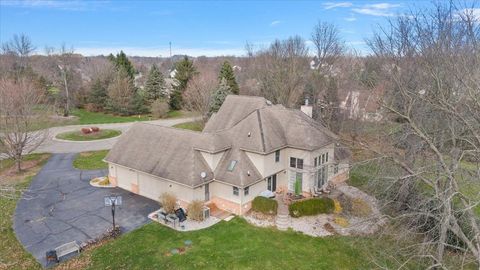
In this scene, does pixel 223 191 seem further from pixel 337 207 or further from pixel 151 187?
pixel 337 207

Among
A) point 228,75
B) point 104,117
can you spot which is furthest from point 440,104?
point 104,117

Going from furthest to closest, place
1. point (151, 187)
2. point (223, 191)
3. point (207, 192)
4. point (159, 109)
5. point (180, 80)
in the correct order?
point (180, 80)
point (159, 109)
point (151, 187)
point (207, 192)
point (223, 191)

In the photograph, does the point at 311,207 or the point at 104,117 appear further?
the point at 104,117

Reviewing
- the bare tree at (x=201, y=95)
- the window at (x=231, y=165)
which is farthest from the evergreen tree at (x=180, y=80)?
the window at (x=231, y=165)

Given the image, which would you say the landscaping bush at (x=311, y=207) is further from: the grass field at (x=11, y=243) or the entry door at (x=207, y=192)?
the grass field at (x=11, y=243)

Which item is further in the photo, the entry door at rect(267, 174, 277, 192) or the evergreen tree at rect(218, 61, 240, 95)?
the evergreen tree at rect(218, 61, 240, 95)

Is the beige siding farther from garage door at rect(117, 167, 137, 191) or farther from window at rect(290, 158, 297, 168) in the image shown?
garage door at rect(117, 167, 137, 191)

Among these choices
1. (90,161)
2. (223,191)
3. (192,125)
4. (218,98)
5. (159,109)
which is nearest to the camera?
(223,191)

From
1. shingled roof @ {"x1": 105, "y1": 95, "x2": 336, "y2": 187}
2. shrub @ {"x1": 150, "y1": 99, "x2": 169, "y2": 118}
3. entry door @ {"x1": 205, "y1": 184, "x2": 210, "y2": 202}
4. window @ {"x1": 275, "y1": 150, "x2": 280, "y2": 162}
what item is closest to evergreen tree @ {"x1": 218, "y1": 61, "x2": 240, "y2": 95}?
shrub @ {"x1": 150, "y1": 99, "x2": 169, "y2": 118}
